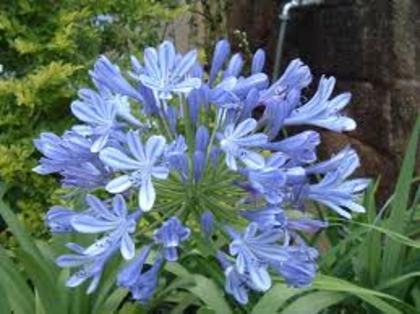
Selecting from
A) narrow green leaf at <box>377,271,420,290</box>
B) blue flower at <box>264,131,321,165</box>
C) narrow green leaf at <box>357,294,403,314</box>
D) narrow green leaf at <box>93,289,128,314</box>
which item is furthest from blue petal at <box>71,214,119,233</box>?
narrow green leaf at <box>377,271,420,290</box>

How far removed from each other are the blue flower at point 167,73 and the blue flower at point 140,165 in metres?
0.11

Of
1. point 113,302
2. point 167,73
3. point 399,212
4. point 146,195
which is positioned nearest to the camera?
point 146,195

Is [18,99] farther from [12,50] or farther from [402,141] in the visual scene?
[402,141]

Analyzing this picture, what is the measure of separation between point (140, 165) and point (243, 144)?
20cm

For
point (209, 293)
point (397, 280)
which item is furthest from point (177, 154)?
point (397, 280)

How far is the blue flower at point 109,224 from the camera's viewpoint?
5.98 feet

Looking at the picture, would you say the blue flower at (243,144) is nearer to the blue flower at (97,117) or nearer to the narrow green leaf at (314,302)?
the blue flower at (97,117)

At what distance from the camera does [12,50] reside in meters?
3.69

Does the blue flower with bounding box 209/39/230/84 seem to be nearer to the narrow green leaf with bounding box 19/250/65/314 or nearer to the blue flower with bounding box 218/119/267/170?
the blue flower with bounding box 218/119/267/170

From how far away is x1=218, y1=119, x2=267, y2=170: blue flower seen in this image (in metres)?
1.81

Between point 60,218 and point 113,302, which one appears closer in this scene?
point 60,218

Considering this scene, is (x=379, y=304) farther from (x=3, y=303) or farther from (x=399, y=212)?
(x=3, y=303)

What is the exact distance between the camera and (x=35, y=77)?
3.42m

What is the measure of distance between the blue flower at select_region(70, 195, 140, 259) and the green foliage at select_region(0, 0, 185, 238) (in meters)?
1.63
